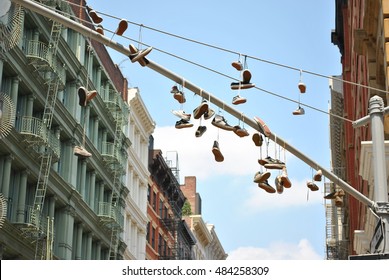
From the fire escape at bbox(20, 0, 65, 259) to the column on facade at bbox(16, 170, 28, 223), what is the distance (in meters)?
0.39

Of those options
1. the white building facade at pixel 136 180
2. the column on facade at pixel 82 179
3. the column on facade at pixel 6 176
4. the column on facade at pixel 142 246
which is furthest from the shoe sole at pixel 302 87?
the column on facade at pixel 142 246

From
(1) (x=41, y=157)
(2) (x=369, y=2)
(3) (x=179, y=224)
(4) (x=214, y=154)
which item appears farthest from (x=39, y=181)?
(3) (x=179, y=224)

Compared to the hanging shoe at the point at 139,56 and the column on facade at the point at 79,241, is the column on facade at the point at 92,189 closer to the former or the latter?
the column on facade at the point at 79,241

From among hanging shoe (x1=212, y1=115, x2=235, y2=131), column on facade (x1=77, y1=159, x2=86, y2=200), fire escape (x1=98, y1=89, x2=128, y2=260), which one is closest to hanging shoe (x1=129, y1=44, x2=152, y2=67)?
hanging shoe (x1=212, y1=115, x2=235, y2=131)

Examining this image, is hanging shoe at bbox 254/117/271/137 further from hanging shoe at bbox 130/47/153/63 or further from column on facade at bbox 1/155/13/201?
column on facade at bbox 1/155/13/201

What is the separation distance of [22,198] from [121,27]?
25.4 m

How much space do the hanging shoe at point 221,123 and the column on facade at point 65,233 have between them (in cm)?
2981

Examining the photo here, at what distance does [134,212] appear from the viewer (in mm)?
58188

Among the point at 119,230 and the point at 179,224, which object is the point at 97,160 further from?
the point at 179,224

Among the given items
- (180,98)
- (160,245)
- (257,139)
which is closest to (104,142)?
(160,245)

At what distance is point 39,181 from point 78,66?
982 cm

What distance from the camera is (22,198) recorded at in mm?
35031

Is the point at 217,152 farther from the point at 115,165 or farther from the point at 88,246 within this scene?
the point at 115,165
